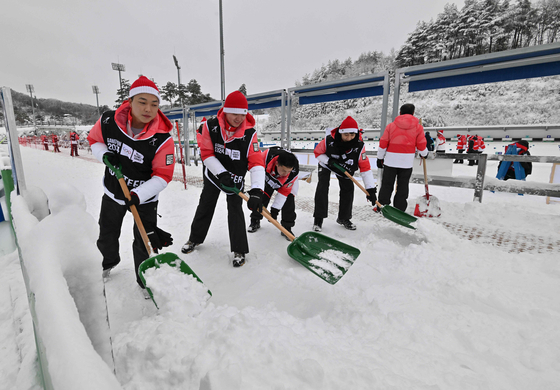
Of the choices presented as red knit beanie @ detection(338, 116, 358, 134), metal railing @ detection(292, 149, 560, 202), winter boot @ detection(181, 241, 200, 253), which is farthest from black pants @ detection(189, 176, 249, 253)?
metal railing @ detection(292, 149, 560, 202)

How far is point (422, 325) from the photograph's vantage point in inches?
69.1

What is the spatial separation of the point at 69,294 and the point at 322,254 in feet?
6.62

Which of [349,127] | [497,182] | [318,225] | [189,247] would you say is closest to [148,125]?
[189,247]

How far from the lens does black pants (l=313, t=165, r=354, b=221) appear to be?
376 cm

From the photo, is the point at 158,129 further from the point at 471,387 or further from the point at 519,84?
the point at 519,84

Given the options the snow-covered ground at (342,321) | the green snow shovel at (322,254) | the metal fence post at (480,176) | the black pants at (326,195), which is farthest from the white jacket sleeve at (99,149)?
the metal fence post at (480,176)

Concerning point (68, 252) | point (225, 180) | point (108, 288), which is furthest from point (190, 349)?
point (225, 180)

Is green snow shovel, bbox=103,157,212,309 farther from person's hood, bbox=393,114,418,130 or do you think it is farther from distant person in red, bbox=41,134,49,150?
distant person in red, bbox=41,134,49,150

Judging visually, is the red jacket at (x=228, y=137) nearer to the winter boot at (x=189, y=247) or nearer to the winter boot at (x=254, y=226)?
the winter boot at (x=189, y=247)

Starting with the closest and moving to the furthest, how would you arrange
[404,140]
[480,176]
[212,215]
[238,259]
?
[238,259], [212,215], [404,140], [480,176]

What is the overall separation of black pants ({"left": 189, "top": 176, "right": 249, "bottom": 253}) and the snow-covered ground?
0.20 meters

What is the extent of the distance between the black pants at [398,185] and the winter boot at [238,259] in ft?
8.66

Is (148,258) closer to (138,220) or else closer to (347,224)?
(138,220)

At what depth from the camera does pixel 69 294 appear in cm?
69
